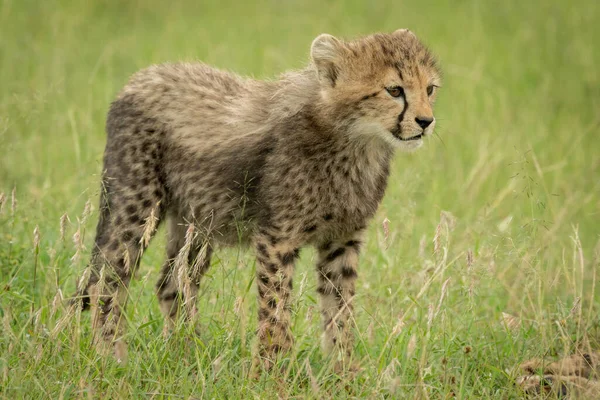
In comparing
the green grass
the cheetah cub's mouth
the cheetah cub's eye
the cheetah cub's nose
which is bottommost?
the green grass

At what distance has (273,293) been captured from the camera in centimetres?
398

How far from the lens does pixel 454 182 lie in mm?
6961

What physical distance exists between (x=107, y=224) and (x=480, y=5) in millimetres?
6957

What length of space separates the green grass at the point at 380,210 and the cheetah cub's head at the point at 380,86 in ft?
1.65

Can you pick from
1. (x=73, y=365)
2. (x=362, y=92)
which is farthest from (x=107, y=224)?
(x=362, y=92)

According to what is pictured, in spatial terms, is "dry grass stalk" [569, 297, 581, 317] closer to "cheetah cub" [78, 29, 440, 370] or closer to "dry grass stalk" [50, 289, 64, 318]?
"cheetah cub" [78, 29, 440, 370]

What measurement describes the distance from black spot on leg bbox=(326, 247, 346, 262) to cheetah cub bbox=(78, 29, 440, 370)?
1 cm

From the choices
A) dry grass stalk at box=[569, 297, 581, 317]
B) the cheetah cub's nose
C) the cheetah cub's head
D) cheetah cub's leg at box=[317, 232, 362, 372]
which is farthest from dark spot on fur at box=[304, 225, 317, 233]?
dry grass stalk at box=[569, 297, 581, 317]

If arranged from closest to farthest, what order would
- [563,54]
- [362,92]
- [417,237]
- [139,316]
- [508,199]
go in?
[362,92], [139,316], [417,237], [508,199], [563,54]

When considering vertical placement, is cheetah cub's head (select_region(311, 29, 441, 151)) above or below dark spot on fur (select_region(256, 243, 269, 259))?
above

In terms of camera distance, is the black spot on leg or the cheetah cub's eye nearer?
the cheetah cub's eye

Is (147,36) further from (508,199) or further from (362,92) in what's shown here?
(362,92)

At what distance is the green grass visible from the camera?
3689 mm

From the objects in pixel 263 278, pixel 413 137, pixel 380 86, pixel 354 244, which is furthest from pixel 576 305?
pixel 263 278
